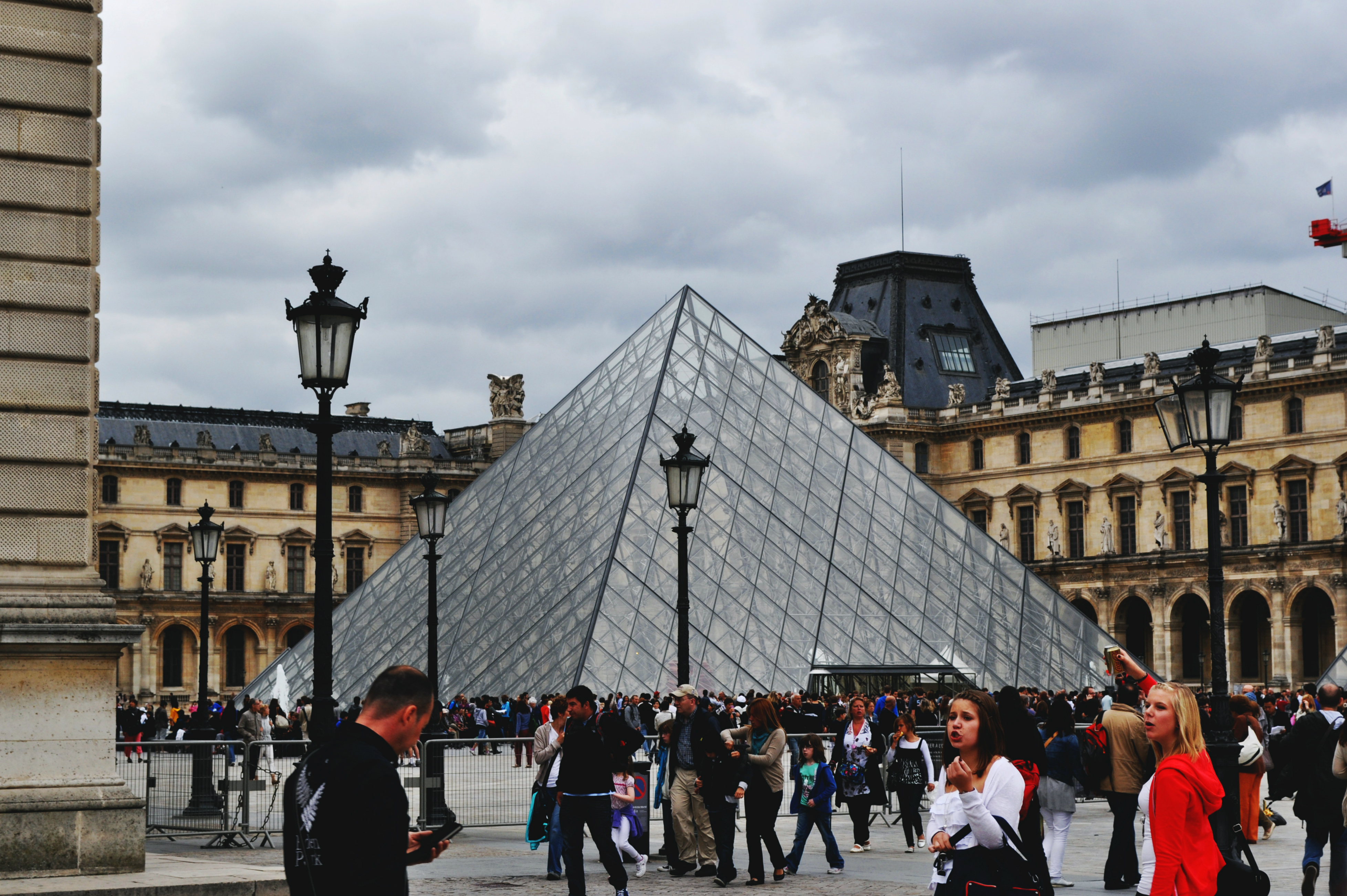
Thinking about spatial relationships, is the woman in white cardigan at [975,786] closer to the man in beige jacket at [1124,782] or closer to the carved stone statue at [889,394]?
the man in beige jacket at [1124,782]

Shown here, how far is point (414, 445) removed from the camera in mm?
71562

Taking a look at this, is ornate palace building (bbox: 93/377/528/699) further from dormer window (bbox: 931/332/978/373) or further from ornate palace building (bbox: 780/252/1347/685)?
dormer window (bbox: 931/332/978/373)

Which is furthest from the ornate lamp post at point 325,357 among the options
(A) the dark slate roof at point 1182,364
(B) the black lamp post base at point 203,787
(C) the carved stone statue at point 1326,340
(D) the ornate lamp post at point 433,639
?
(C) the carved stone statue at point 1326,340

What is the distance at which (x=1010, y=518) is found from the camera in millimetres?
64062

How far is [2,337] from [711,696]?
1739cm

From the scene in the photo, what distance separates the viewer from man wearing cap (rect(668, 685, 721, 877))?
1205 cm

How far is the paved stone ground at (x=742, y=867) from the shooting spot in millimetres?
11203

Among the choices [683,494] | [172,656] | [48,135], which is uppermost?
[48,135]

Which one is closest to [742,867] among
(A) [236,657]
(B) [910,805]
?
(B) [910,805]

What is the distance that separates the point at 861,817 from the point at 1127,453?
48.6 meters

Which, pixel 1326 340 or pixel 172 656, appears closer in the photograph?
pixel 1326 340

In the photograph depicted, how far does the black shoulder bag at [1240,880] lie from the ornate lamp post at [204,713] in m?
8.76

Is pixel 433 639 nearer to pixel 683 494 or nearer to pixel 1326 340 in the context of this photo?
pixel 683 494

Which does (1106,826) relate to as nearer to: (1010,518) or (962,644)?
(962,644)
